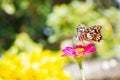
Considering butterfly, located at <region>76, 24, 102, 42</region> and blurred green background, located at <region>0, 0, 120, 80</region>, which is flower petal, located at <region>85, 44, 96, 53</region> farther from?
blurred green background, located at <region>0, 0, 120, 80</region>

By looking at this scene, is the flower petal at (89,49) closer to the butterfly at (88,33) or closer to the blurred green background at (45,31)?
the butterfly at (88,33)

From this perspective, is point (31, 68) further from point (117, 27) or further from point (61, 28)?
point (117, 27)

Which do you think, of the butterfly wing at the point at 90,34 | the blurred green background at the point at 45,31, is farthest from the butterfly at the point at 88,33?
the blurred green background at the point at 45,31

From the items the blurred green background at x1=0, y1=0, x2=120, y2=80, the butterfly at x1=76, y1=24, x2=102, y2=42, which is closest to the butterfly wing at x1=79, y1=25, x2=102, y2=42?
the butterfly at x1=76, y1=24, x2=102, y2=42

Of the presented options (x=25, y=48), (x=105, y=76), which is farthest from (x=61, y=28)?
(x=105, y=76)

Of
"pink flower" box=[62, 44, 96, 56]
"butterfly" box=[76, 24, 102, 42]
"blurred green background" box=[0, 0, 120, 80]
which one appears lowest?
"pink flower" box=[62, 44, 96, 56]

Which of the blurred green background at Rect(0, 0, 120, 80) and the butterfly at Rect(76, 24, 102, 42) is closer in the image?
the butterfly at Rect(76, 24, 102, 42)

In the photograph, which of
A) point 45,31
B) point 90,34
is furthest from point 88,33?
point 45,31

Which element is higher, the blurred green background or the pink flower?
the blurred green background
